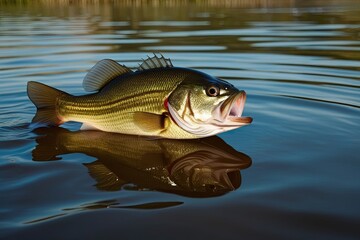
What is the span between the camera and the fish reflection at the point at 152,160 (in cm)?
364

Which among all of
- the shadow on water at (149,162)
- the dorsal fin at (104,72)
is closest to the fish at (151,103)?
the dorsal fin at (104,72)

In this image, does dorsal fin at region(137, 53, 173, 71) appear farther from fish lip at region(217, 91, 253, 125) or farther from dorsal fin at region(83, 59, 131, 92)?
fish lip at region(217, 91, 253, 125)

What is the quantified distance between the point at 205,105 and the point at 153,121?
524 mm

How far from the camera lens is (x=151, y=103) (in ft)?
15.1

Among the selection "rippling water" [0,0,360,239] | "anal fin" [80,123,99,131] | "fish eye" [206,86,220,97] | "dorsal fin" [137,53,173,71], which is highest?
"dorsal fin" [137,53,173,71]

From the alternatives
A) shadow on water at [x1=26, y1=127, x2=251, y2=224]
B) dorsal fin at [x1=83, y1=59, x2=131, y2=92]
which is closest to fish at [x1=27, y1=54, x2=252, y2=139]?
dorsal fin at [x1=83, y1=59, x2=131, y2=92]

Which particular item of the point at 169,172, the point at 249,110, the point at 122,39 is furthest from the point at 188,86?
the point at 122,39

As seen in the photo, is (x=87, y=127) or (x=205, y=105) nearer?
(x=205, y=105)

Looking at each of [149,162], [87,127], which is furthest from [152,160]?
[87,127]

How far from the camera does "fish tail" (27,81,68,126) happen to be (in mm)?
5027

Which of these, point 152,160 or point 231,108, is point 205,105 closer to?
point 231,108

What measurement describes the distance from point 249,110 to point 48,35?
13799 millimetres

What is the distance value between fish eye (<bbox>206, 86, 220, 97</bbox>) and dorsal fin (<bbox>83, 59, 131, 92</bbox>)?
107cm

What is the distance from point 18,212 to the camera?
10.3ft
